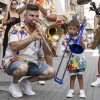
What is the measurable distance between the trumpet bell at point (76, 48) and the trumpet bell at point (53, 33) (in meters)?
0.27

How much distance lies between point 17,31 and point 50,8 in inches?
63.8

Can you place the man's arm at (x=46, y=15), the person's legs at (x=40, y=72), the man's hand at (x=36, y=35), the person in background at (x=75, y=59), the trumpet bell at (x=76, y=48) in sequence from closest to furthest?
the man's hand at (x=36, y=35)
the trumpet bell at (x=76, y=48)
the person's legs at (x=40, y=72)
the person in background at (x=75, y=59)
the man's arm at (x=46, y=15)

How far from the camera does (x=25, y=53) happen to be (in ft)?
19.5

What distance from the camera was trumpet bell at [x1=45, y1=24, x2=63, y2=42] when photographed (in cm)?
586

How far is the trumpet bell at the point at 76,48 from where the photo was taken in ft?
19.1

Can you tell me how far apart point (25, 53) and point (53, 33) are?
555mm

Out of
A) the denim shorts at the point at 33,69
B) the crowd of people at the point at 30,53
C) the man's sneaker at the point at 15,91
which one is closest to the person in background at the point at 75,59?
the crowd of people at the point at 30,53

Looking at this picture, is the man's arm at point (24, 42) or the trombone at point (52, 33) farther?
the trombone at point (52, 33)

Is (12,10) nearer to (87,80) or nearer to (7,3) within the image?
(87,80)

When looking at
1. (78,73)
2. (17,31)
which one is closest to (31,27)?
(17,31)

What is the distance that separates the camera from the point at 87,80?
823 cm

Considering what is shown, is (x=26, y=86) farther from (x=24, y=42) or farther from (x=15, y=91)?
(x=24, y=42)

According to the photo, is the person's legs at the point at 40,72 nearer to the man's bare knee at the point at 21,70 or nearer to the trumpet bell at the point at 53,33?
the man's bare knee at the point at 21,70

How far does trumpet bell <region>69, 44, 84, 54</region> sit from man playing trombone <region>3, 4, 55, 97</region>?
50 centimetres
